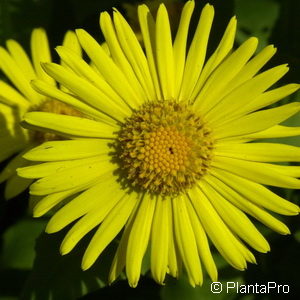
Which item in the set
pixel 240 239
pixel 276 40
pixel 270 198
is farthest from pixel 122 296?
pixel 276 40

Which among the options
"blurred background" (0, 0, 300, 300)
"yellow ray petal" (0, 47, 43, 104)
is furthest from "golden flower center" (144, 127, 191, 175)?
"yellow ray petal" (0, 47, 43, 104)

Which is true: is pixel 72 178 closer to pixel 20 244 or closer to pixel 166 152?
pixel 166 152

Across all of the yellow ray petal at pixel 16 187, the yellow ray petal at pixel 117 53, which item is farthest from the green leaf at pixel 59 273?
the yellow ray petal at pixel 117 53

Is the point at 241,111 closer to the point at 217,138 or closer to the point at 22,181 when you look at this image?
the point at 217,138

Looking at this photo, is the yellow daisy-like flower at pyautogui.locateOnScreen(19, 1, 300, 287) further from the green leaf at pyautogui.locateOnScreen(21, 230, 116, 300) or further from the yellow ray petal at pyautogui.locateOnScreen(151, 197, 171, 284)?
the green leaf at pyautogui.locateOnScreen(21, 230, 116, 300)

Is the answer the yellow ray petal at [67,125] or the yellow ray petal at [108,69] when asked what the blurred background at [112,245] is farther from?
the yellow ray petal at [108,69]

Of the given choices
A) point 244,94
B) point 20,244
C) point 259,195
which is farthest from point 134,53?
point 20,244
